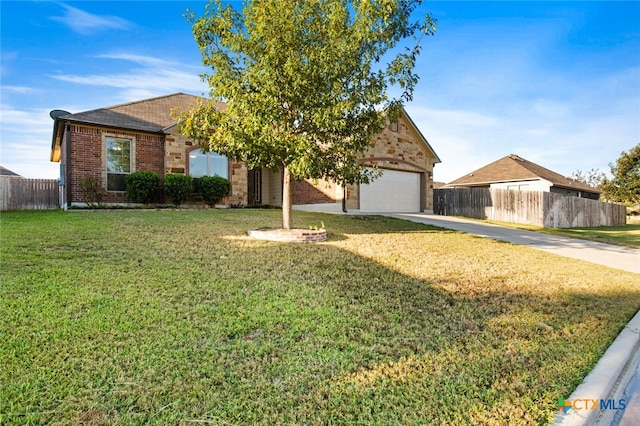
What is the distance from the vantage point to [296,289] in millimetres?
4668

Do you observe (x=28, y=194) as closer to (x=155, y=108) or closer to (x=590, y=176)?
(x=155, y=108)

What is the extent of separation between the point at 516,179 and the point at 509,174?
32.8 inches

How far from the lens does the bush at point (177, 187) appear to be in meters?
13.7

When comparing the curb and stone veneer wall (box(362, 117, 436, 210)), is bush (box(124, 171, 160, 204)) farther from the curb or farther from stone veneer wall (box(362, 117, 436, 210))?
the curb

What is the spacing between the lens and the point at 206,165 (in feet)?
49.9

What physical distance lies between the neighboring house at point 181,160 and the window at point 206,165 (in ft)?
0.13

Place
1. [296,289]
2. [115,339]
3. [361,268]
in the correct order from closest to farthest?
[115,339]
[296,289]
[361,268]

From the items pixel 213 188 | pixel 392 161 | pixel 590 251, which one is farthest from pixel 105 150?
pixel 590 251

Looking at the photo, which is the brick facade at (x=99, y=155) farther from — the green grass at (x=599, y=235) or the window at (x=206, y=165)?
the green grass at (x=599, y=235)

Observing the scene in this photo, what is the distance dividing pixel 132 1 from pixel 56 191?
10.3m

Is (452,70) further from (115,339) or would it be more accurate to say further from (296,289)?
(115,339)

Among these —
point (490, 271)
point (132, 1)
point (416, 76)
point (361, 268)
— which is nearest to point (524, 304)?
point (490, 271)

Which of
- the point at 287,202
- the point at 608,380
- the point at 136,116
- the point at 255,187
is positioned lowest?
the point at 608,380

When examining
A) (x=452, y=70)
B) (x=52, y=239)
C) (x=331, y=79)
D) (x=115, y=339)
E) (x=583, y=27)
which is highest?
(x=583, y=27)
